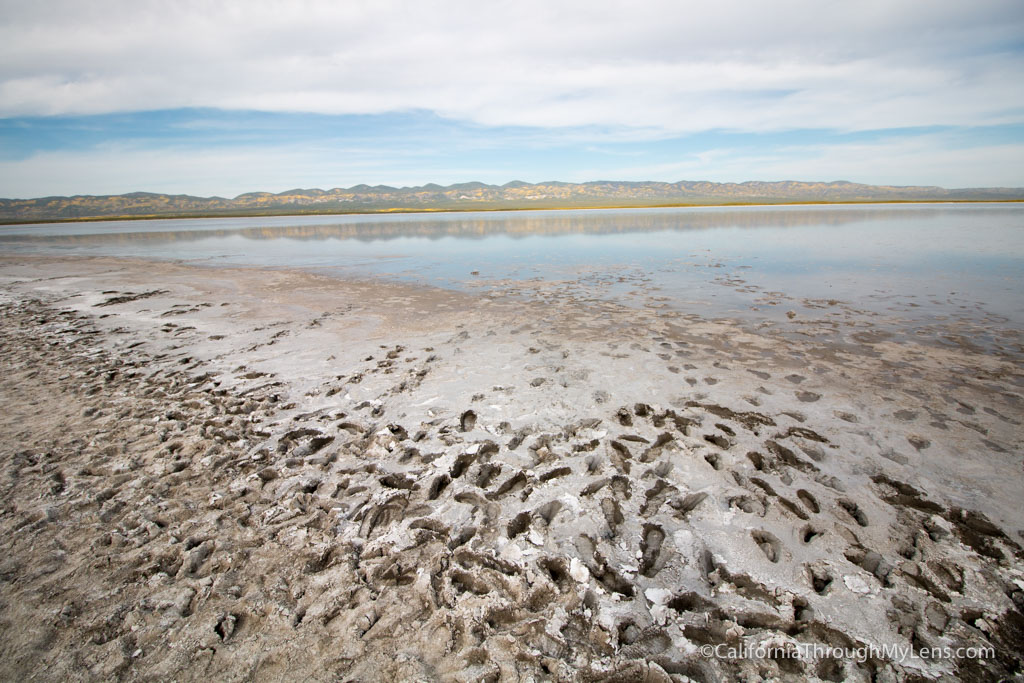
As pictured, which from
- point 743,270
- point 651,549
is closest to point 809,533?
point 651,549

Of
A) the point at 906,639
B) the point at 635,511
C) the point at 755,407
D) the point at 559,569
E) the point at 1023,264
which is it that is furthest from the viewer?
the point at 1023,264

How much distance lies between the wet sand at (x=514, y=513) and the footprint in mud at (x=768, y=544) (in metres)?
0.03

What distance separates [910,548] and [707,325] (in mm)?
6795

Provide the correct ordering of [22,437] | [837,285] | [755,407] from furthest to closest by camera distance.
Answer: [837,285] < [755,407] < [22,437]

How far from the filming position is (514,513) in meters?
3.99

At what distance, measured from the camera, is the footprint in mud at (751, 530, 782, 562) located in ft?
11.2

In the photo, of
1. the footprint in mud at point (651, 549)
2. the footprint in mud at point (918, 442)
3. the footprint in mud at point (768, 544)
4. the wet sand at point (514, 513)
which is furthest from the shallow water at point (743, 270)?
the footprint in mud at point (651, 549)

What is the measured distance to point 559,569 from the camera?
3367mm

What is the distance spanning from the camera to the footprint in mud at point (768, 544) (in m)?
3.42

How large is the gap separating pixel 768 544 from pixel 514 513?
2080 mm

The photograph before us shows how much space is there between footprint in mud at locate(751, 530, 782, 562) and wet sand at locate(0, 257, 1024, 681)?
3cm

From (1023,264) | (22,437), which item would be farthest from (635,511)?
(1023,264)

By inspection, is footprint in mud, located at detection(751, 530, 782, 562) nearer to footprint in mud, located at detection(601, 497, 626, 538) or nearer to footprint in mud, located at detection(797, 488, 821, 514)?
footprint in mud, located at detection(797, 488, 821, 514)

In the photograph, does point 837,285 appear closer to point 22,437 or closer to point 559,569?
point 559,569
